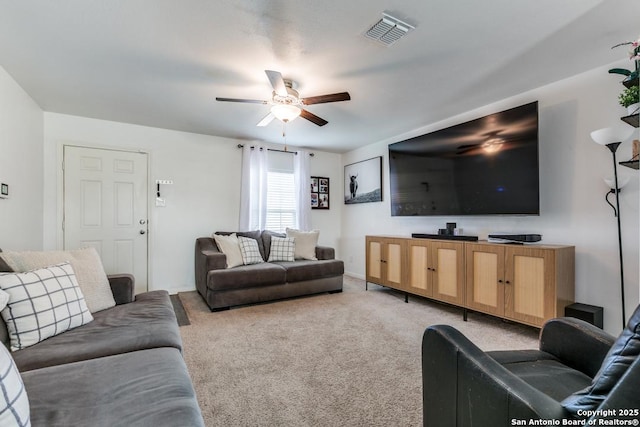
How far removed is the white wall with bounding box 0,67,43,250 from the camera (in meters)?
2.58

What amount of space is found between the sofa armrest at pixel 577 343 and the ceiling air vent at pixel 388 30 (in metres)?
1.94

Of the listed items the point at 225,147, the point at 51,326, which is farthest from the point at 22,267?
the point at 225,147

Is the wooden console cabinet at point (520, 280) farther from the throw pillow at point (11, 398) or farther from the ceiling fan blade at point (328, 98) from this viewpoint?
the throw pillow at point (11, 398)

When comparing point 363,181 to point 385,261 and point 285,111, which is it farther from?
point 285,111

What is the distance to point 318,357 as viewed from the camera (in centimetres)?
225

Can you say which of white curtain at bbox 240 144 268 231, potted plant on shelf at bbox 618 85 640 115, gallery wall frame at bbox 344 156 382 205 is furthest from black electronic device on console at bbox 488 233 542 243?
white curtain at bbox 240 144 268 231

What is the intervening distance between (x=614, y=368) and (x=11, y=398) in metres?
1.49

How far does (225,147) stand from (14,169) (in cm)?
245

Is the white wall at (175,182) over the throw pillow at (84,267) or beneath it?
over

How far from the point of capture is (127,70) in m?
2.54

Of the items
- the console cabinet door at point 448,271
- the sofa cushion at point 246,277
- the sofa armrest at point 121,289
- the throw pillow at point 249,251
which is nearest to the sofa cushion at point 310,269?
the sofa cushion at point 246,277

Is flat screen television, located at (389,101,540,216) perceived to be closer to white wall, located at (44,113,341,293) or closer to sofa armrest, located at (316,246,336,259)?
sofa armrest, located at (316,246,336,259)

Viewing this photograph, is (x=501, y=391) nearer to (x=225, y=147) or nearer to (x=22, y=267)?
(x=22, y=267)

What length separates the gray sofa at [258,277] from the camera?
3406 millimetres
